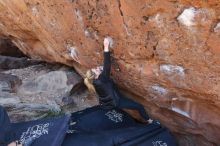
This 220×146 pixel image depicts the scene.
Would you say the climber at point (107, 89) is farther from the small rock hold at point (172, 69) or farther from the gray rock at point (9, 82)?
the gray rock at point (9, 82)

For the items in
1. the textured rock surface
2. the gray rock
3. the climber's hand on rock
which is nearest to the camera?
the climber's hand on rock

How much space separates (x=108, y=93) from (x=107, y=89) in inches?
1.3

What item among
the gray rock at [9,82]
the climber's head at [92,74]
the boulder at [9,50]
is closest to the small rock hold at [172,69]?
the climber's head at [92,74]

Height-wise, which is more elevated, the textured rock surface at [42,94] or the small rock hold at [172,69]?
the small rock hold at [172,69]

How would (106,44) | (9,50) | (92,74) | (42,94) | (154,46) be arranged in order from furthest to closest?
(9,50)
(42,94)
(92,74)
(106,44)
(154,46)

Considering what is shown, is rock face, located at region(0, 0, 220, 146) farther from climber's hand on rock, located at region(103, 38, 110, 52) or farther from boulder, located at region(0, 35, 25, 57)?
boulder, located at region(0, 35, 25, 57)

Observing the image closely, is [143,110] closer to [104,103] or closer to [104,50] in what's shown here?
[104,103]

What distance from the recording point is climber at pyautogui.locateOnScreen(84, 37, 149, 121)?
343 cm

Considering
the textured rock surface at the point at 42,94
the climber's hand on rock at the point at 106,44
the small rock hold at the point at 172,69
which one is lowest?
the textured rock surface at the point at 42,94

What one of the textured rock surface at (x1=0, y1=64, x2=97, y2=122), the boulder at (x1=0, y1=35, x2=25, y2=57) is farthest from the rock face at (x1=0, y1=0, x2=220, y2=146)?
the boulder at (x1=0, y1=35, x2=25, y2=57)

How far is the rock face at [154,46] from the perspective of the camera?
2.89 metres

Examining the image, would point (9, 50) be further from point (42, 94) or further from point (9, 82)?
point (42, 94)

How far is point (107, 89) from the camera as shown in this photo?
3.45 m

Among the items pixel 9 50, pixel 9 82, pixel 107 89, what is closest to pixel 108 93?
pixel 107 89
